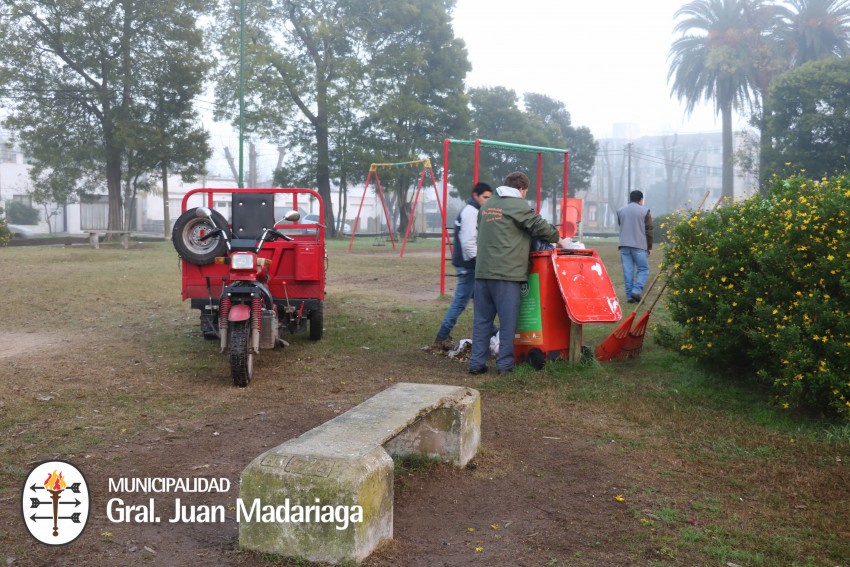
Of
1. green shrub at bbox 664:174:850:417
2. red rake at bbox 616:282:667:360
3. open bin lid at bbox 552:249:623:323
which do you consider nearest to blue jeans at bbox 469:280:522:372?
open bin lid at bbox 552:249:623:323

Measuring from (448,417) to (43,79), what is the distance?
30251 mm

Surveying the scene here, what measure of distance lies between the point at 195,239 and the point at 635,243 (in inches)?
259

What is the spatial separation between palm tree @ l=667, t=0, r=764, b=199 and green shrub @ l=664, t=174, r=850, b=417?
140ft

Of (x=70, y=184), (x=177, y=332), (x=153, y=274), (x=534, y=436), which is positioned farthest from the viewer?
(x=70, y=184)

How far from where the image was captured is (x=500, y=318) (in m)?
7.11

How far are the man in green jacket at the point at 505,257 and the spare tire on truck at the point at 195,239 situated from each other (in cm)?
248

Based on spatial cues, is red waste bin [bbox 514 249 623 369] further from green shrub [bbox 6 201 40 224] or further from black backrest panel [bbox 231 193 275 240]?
green shrub [bbox 6 201 40 224]

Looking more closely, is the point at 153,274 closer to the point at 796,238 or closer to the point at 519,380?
the point at 519,380

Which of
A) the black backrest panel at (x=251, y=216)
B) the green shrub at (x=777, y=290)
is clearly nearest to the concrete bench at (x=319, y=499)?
the green shrub at (x=777, y=290)

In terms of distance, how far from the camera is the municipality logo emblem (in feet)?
11.7

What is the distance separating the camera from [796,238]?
5.75 meters

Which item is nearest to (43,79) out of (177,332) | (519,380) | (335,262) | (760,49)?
(335,262)

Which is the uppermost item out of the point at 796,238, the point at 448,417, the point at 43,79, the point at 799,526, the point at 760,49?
the point at 760,49

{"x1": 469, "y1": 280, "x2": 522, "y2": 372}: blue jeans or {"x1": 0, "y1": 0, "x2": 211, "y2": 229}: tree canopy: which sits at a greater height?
{"x1": 0, "y1": 0, "x2": 211, "y2": 229}: tree canopy
